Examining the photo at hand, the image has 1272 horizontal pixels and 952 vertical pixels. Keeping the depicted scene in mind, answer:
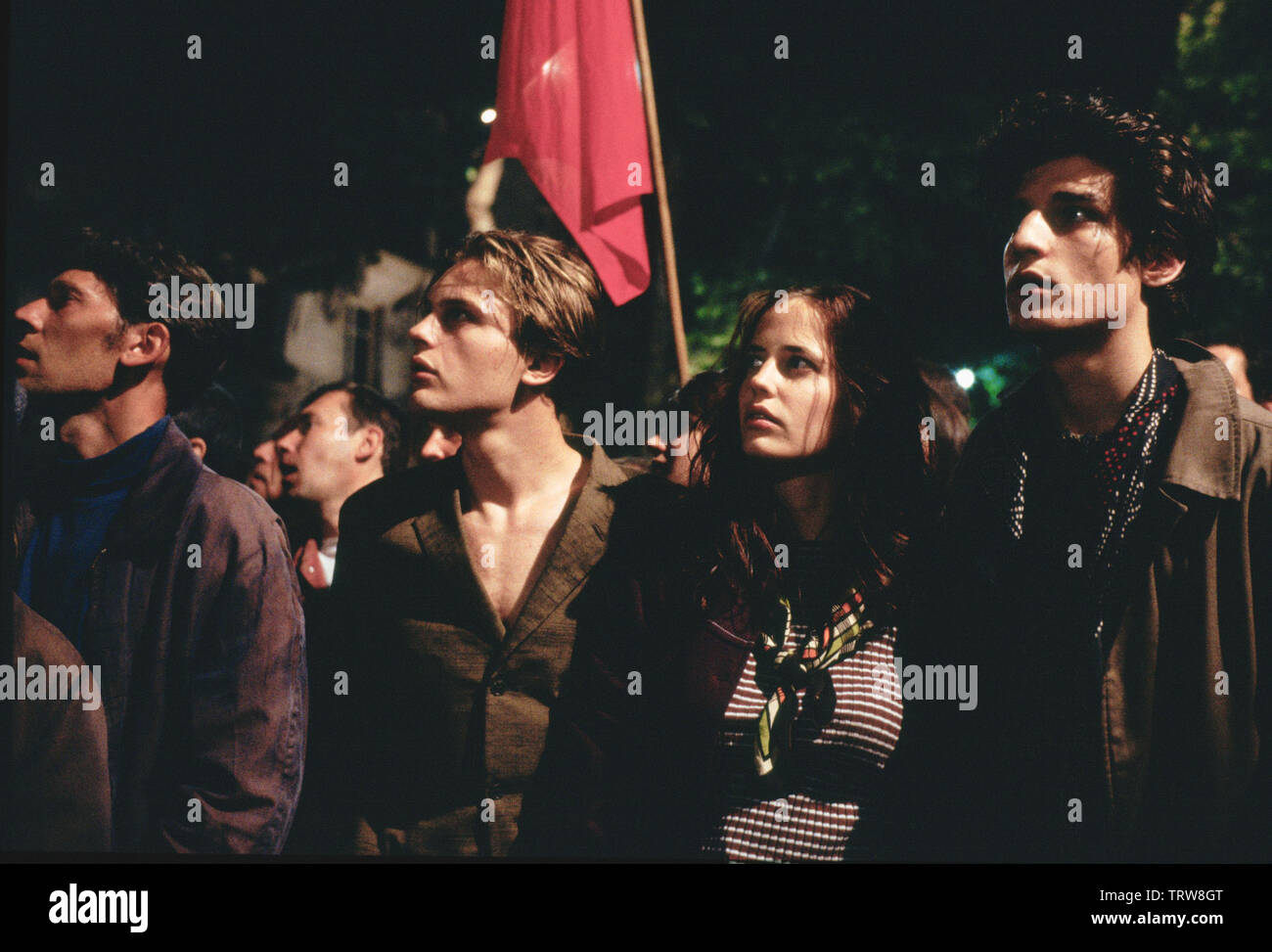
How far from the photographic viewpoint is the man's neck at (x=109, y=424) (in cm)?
424

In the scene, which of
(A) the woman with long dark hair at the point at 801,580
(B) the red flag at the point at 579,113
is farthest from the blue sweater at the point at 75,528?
(A) the woman with long dark hair at the point at 801,580

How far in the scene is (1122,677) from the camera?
361cm

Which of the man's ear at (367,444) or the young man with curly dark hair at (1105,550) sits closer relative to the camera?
the young man with curly dark hair at (1105,550)

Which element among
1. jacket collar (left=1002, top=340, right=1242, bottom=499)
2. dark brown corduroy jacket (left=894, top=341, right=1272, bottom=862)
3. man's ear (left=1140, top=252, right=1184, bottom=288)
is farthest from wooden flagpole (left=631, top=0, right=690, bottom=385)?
jacket collar (left=1002, top=340, right=1242, bottom=499)

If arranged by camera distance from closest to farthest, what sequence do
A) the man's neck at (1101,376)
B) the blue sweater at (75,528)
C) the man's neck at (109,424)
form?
the man's neck at (1101,376) < the blue sweater at (75,528) < the man's neck at (109,424)

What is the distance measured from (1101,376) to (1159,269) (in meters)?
0.37

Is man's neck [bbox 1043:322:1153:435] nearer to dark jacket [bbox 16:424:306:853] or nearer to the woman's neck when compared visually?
the woman's neck

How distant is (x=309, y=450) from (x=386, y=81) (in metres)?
1.80

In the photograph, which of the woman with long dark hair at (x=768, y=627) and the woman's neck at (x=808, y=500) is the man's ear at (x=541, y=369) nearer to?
the woman with long dark hair at (x=768, y=627)

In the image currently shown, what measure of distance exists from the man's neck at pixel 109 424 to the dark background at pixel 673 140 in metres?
0.54

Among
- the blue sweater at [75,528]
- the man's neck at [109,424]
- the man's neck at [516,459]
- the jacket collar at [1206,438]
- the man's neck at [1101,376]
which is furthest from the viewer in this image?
the man's neck at [109,424]

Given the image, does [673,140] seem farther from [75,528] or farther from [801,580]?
[75,528]
